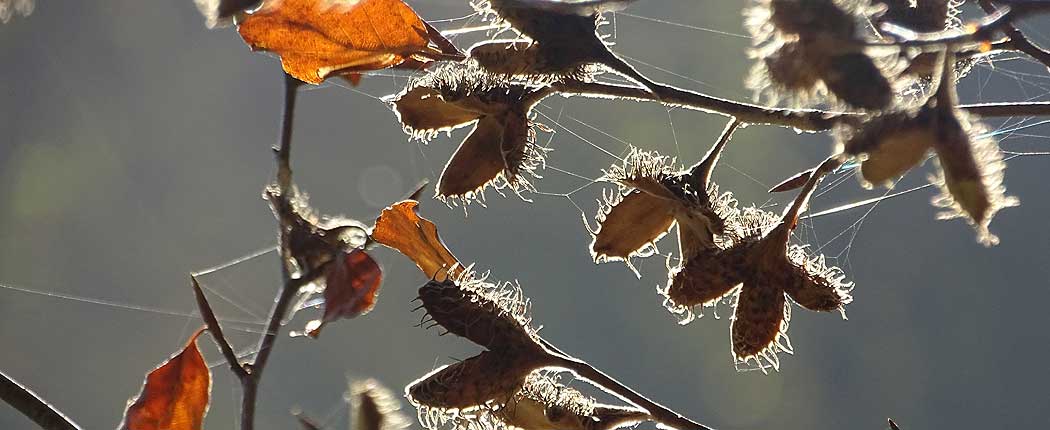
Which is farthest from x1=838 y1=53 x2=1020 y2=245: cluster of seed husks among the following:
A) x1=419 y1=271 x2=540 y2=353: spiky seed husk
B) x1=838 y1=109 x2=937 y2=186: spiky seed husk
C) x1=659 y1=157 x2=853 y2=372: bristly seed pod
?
x1=419 y1=271 x2=540 y2=353: spiky seed husk

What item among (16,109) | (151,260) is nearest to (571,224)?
(151,260)

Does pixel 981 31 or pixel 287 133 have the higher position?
pixel 287 133

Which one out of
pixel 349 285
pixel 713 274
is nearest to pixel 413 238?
pixel 349 285

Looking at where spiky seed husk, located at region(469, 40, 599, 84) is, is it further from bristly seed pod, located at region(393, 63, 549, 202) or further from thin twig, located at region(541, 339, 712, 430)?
thin twig, located at region(541, 339, 712, 430)

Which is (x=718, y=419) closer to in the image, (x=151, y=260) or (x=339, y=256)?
(x=151, y=260)

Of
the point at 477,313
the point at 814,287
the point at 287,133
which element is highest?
the point at 287,133

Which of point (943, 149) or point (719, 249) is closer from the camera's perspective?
point (943, 149)

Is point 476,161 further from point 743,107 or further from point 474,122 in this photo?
point 743,107
